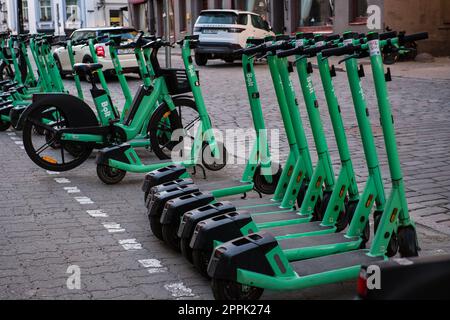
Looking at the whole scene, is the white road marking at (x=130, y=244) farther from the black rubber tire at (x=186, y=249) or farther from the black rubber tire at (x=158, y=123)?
the black rubber tire at (x=158, y=123)

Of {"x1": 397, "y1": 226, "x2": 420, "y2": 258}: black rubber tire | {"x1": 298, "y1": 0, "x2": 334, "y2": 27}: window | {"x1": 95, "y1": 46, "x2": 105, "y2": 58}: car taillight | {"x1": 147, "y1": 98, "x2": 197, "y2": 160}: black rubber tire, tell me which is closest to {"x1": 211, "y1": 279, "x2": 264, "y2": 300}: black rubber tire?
{"x1": 397, "y1": 226, "x2": 420, "y2": 258}: black rubber tire

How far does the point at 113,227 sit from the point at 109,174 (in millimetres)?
1653

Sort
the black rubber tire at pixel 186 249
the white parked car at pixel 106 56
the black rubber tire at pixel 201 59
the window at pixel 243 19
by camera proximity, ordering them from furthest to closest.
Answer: the black rubber tire at pixel 201 59
the window at pixel 243 19
the white parked car at pixel 106 56
the black rubber tire at pixel 186 249

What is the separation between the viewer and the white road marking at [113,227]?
18.4ft

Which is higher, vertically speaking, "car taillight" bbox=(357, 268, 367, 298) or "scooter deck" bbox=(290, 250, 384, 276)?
"car taillight" bbox=(357, 268, 367, 298)

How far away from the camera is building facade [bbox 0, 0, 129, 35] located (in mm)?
62750

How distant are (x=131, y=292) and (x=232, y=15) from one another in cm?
2032

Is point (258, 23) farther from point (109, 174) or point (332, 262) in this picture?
point (332, 262)

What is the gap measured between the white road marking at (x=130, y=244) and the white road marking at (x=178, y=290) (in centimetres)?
86

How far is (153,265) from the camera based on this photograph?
15.5 feet

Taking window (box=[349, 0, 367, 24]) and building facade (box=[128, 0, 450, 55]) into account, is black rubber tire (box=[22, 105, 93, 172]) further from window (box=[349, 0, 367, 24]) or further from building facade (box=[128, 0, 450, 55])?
window (box=[349, 0, 367, 24])

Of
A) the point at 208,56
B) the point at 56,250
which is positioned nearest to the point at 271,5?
the point at 208,56

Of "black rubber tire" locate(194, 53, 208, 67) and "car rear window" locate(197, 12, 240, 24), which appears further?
"black rubber tire" locate(194, 53, 208, 67)

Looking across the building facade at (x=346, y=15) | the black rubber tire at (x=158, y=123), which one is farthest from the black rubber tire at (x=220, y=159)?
the building facade at (x=346, y=15)
